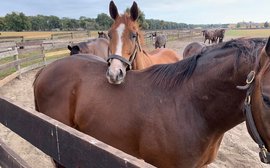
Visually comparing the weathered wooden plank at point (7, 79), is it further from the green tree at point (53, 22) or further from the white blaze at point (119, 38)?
the green tree at point (53, 22)

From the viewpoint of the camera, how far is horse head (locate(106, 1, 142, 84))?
2950 millimetres

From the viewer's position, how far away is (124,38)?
338cm

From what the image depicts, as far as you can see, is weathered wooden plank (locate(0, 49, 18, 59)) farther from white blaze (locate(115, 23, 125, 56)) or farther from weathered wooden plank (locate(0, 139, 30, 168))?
weathered wooden plank (locate(0, 139, 30, 168))

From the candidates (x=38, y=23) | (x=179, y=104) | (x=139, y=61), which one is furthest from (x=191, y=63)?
(x=38, y=23)

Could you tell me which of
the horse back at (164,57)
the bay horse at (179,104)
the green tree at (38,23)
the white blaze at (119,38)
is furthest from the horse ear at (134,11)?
the green tree at (38,23)

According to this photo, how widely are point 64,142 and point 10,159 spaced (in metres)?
0.77

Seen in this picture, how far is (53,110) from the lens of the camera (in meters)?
2.76

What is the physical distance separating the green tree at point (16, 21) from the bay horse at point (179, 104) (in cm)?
5133

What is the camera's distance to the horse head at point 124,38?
295cm

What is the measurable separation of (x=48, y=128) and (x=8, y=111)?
2.08 feet

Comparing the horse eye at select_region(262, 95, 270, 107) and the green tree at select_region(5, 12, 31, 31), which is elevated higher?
the green tree at select_region(5, 12, 31, 31)

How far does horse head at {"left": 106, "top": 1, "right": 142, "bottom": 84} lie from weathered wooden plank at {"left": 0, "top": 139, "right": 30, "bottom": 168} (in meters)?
1.29

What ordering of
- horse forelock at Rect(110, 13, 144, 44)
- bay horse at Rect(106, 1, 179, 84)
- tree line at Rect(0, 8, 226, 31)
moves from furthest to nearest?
tree line at Rect(0, 8, 226, 31) → horse forelock at Rect(110, 13, 144, 44) → bay horse at Rect(106, 1, 179, 84)

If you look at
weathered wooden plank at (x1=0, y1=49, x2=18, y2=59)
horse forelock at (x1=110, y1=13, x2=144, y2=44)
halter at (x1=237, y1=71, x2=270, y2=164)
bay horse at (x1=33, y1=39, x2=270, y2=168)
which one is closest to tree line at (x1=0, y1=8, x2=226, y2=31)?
weathered wooden plank at (x1=0, y1=49, x2=18, y2=59)
